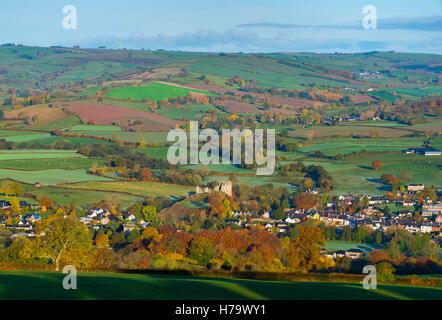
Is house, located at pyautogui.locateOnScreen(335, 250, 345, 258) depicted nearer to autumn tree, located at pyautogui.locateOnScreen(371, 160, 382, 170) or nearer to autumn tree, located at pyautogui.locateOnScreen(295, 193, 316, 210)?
autumn tree, located at pyautogui.locateOnScreen(295, 193, 316, 210)

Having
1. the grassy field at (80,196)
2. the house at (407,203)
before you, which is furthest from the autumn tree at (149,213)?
the house at (407,203)

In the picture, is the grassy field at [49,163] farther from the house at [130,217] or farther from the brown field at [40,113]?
the brown field at [40,113]

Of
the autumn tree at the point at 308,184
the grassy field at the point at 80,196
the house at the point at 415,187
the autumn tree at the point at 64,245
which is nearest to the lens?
the autumn tree at the point at 64,245

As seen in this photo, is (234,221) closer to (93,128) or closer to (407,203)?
(407,203)

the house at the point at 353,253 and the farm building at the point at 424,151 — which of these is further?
the farm building at the point at 424,151

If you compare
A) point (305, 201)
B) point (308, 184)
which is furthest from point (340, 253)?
point (308, 184)

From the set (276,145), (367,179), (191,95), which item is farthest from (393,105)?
(367,179)

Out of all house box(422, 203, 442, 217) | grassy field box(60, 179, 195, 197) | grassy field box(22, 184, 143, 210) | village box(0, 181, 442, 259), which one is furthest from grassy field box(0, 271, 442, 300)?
grassy field box(60, 179, 195, 197)
